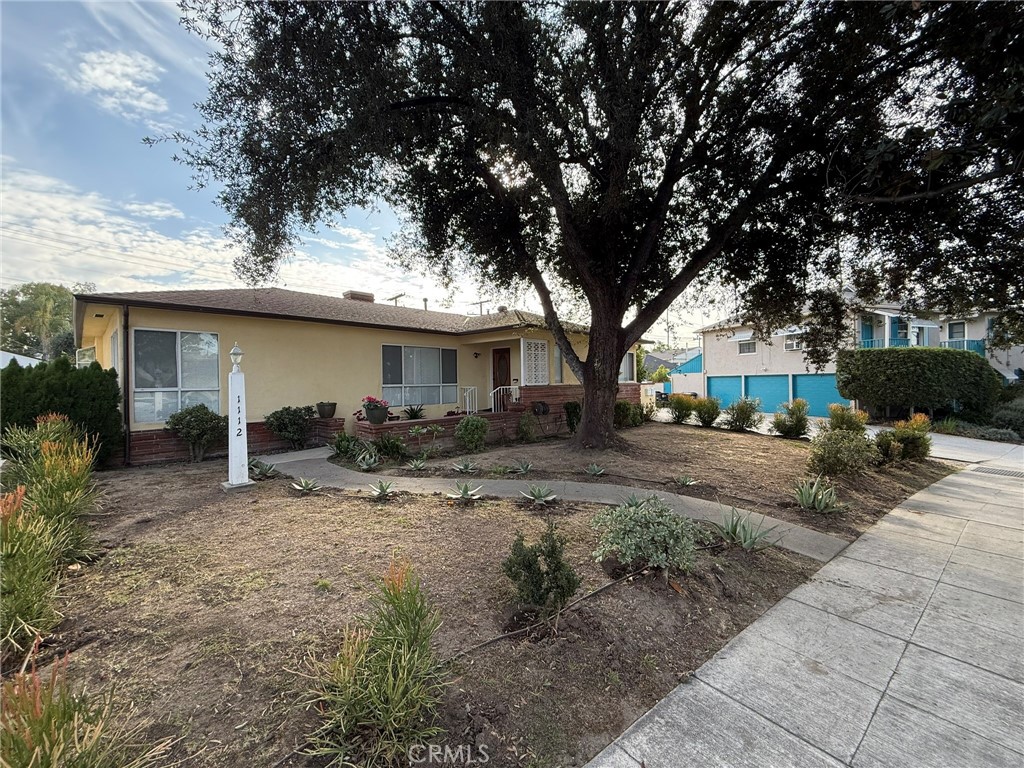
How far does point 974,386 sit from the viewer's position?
1547 cm

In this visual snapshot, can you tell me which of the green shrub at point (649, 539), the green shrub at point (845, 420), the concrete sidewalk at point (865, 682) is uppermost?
the green shrub at point (845, 420)

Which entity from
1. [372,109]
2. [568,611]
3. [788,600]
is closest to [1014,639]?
[788,600]

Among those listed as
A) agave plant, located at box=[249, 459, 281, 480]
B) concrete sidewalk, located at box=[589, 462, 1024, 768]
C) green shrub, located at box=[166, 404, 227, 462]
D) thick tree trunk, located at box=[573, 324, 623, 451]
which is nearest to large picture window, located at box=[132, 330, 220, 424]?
green shrub, located at box=[166, 404, 227, 462]

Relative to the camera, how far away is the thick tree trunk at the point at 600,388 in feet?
30.6

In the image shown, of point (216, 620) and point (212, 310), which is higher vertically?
point (212, 310)

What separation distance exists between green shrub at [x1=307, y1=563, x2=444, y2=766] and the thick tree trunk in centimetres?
774

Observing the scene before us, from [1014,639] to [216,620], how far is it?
5.40 m

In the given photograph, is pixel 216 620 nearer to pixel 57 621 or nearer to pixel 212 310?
pixel 57 621

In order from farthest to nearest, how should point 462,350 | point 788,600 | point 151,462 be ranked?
point 462,350, point 151,462, point 788,600

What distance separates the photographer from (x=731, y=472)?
25.3 ft

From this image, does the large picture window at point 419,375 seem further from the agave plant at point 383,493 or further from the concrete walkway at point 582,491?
the agave plant at point 383,493

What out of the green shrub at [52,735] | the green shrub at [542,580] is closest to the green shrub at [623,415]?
the green shrub at [542,580]

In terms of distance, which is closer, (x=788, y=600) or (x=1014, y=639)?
(x=1014, y=639)

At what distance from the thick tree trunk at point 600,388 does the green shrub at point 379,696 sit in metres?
7.74
